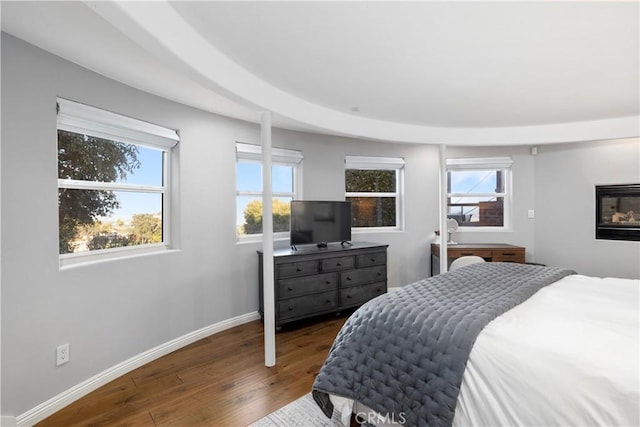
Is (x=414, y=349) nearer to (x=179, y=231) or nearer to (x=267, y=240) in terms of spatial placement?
(x=267, y=240)

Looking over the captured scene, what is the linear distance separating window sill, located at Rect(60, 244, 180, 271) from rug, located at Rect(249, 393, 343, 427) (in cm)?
158

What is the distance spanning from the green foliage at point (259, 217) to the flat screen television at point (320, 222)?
14.7 inches

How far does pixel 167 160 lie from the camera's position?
9.85 feet

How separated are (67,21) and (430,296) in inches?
98.3

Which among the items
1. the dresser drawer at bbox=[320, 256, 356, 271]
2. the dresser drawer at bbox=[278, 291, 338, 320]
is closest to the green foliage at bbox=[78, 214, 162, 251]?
the dresser drawer at bbox=[278, 291, 338, 320]

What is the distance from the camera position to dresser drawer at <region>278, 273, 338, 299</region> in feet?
10.7

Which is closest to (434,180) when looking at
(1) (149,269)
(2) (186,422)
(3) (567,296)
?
(3) (567,296)

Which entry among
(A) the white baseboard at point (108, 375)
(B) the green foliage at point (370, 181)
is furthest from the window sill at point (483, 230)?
(A) the white baseboard at point (108, 375)

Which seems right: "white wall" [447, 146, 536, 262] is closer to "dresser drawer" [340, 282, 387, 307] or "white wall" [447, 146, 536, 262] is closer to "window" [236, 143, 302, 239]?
"dresser drawer" [340, 282, 387, 307]

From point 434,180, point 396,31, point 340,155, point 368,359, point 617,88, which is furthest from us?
point 434,180

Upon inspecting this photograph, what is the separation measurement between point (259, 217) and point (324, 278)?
106 cm

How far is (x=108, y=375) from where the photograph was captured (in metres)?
2.33

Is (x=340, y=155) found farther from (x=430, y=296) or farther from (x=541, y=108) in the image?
(x=430, y=296)

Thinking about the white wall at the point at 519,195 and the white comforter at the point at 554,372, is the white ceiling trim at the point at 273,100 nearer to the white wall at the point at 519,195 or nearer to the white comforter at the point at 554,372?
the white wall at the point at 519,195
